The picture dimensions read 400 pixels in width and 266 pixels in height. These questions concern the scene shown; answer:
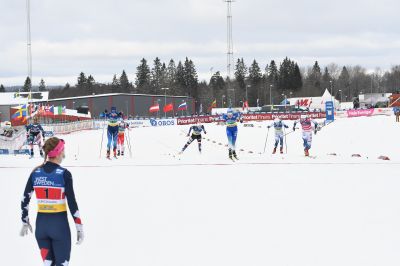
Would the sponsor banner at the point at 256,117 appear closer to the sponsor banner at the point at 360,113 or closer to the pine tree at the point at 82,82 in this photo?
the sponsor banner at the point at 360,113

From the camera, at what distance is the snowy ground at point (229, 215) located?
287 inches

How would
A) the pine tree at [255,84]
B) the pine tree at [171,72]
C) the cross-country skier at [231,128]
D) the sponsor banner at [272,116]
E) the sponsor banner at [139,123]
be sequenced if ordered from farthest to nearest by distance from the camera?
the pine tree at [171,72], the pine tree at [255,84], the sponsor banner at [272,116], the sponsor banner at [139,123], the cross-country skier at [231,128]

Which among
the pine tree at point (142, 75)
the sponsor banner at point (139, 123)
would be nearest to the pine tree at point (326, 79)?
the pine tree at point (142, 75)

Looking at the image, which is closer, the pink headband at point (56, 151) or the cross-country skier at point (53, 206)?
the cross-country skier at point (53, 206)

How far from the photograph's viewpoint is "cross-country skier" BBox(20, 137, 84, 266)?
18.9ft

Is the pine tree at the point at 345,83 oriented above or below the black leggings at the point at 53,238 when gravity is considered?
above

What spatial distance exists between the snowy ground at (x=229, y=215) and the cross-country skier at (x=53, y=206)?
1.31 meters

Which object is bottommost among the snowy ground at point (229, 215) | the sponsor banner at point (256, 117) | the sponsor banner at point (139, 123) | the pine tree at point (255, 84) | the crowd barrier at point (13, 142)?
the snowy ground at point (229, 215)

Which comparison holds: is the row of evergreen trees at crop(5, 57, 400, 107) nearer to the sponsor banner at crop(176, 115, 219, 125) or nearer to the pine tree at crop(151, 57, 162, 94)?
the pine tree at crop(151, 57, 162, 94)

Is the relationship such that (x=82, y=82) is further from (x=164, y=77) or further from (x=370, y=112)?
(x=370, y=112)

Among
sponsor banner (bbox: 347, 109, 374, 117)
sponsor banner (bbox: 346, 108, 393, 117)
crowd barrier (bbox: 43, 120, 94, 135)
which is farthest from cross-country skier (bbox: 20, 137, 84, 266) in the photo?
sponsor banner (bbox: 347, 109, 374, 117)

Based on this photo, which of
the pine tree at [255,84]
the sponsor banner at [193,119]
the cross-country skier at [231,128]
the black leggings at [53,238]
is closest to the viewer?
the black leggings at [53,238]

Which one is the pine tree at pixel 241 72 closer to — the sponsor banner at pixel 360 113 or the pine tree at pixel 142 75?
the pine tree at pixel 142 75

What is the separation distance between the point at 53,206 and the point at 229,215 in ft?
15.2
